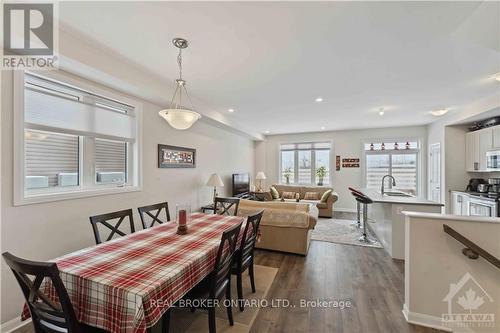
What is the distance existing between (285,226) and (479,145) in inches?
185

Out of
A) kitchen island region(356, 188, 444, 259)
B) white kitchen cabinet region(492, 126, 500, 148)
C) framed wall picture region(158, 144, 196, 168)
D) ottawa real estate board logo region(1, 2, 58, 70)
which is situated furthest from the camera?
white kitchen cabinet region(492, 126, 500, 148)

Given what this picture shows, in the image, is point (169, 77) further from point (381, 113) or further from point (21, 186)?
point (381, 113)

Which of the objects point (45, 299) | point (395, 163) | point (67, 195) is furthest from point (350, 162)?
point (45, 299)

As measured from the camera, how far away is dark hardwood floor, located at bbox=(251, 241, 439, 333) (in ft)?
6.55

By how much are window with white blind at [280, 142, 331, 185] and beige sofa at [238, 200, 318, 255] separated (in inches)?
170

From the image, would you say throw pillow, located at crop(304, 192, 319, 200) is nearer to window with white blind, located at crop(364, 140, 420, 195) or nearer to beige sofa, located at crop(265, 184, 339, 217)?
beige sofa, located at crop(265, 184, 339, 217)

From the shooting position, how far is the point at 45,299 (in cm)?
117

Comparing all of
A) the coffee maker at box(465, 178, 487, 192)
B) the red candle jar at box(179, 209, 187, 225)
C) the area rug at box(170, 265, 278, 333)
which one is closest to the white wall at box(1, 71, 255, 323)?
the red candle jar at box(179, 209, 187, 225)

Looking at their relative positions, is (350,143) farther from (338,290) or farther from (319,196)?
(338,290)

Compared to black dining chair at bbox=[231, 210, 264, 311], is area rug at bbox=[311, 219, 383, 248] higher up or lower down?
lower down

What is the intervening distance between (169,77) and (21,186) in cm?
207

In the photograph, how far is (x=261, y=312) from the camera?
2189 mm

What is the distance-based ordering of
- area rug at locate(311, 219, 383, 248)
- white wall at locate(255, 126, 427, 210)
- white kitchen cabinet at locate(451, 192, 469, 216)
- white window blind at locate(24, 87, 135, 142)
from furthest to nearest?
1. white wall at locate(255, 126, 427, 210)
2. white kitchen cabinet at locate(451, 192, 469, 216)
3. area rug at locate(311, 219, 383, 248)
4. white window blind at locate(24, 87, 135, 142)

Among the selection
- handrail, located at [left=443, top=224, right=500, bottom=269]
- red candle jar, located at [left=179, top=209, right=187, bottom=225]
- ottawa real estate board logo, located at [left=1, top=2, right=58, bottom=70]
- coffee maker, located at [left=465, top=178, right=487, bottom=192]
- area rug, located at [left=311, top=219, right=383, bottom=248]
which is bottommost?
area rug, located at [left=311, top=219, right=383, bottom=248]
